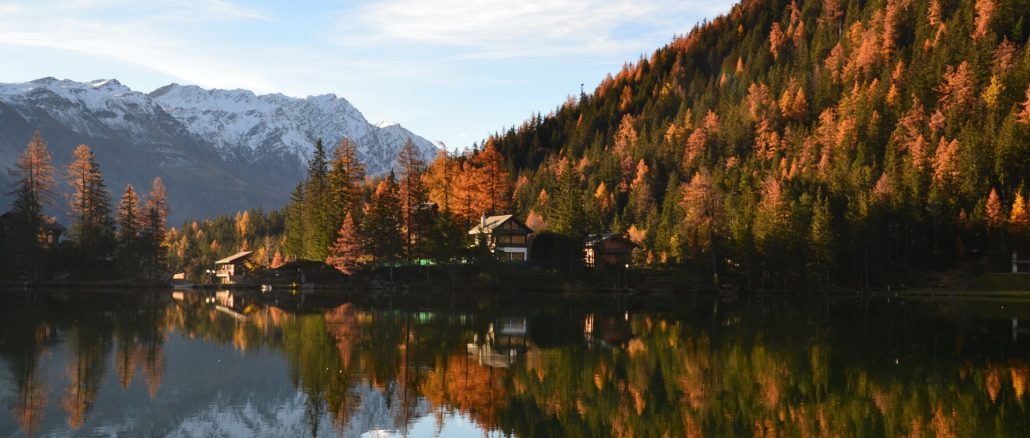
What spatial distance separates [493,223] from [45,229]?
191 feet

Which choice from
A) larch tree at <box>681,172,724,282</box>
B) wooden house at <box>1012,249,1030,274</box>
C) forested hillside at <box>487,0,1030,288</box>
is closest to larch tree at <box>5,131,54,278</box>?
forested hillside at <box>487,0,1030,288</box>

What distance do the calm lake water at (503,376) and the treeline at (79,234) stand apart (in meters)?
48.2

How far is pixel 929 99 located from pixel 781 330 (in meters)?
107

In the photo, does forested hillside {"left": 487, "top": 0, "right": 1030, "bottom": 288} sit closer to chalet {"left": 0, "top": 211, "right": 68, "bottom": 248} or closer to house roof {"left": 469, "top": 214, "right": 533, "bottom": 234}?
house roof {"left": 469, "top": 214, "right": 533, "bottom": 234}

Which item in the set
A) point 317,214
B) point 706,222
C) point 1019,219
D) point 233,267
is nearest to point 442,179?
point 317,214

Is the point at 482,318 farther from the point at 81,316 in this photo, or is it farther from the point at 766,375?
the point at 766,375

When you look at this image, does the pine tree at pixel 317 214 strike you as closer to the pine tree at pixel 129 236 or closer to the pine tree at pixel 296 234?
the pine tree at pixel 296 234

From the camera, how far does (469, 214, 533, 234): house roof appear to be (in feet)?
403

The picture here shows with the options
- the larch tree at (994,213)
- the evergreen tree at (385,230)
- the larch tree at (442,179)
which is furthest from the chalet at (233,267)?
the larch tree at (994,213)

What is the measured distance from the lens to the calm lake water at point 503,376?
28516 mm

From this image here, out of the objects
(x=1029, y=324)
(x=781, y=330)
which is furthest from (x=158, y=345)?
(x=1029, y=324)

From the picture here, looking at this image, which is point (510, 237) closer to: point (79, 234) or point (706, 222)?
point (706, 222)

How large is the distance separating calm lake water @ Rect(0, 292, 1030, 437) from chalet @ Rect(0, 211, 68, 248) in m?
53.0

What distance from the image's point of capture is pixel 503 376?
3744cm
